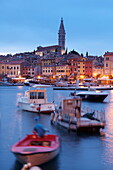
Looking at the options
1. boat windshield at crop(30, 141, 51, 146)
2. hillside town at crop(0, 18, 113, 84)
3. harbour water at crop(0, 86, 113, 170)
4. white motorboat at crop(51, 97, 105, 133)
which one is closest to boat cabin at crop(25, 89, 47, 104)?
harbour water at crop(0, 86, 113, 170)

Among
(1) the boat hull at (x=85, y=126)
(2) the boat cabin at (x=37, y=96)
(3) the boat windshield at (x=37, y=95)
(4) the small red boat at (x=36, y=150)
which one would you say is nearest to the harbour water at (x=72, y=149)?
(1) the boat hull at (x=85, y=126)

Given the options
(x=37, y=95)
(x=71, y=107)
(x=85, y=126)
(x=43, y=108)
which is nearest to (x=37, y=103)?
(x=37, y=95)

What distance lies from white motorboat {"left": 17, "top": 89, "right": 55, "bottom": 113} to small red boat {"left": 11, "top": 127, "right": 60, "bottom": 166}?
15408 mm

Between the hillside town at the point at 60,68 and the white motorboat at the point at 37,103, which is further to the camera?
the hillside town at the point at 60,68

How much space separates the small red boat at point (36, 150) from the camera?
1256 centimetres

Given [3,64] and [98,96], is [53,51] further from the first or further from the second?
[98,96]

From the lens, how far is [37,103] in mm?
31188

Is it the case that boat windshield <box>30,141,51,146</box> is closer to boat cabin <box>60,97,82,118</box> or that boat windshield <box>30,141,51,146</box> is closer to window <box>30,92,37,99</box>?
boat cabin <box>60,97,82,118</box>

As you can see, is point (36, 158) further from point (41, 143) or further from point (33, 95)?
point (33, 95)

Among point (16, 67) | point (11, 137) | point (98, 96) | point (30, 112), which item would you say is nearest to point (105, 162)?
point (11, 137)

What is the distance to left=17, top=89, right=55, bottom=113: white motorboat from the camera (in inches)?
1191

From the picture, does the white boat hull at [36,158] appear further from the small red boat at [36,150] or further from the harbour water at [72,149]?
the harbour water at [72,149]

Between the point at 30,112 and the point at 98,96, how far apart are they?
21.3 m

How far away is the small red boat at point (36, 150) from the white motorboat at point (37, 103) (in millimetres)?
15408
